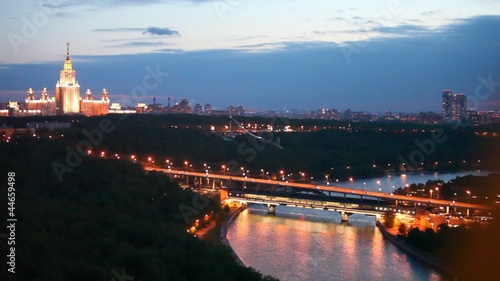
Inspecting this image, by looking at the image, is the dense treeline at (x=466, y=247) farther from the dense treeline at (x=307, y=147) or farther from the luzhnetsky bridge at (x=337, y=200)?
the dense treeline at (x=307, y=147)

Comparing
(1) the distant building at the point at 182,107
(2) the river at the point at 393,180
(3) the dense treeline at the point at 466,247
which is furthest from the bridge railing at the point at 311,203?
(1) the distant building at the point at 182,107

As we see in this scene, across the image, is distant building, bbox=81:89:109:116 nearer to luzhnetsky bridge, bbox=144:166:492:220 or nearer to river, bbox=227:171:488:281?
luzhnetsky bridge, bbox=144:166:492:220

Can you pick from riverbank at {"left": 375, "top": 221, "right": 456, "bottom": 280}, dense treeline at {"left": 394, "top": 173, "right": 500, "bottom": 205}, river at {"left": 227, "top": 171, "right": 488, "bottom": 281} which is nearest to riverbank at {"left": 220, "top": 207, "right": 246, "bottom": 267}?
river at {"left": 227, "top": 171, "right": 488, "bottom": 281}

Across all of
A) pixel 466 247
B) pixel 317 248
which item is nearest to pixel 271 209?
pixel 317 248

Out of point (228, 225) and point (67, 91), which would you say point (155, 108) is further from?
point (228, 225)

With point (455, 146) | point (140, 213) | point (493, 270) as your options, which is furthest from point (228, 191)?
point (455, 146)

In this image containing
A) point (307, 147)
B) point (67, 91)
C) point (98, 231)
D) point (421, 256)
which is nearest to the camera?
point (98, 231)

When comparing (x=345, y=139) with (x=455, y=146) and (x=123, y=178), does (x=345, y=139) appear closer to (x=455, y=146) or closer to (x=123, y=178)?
(x=455, y=146)

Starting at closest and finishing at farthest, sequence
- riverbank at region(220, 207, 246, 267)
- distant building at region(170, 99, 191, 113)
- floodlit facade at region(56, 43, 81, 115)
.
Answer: riverbank at region(220, 207, 246, 267), floodlit facade at region(56, 43, 81, 115), distant building at region(170, 99, 191, 113)
